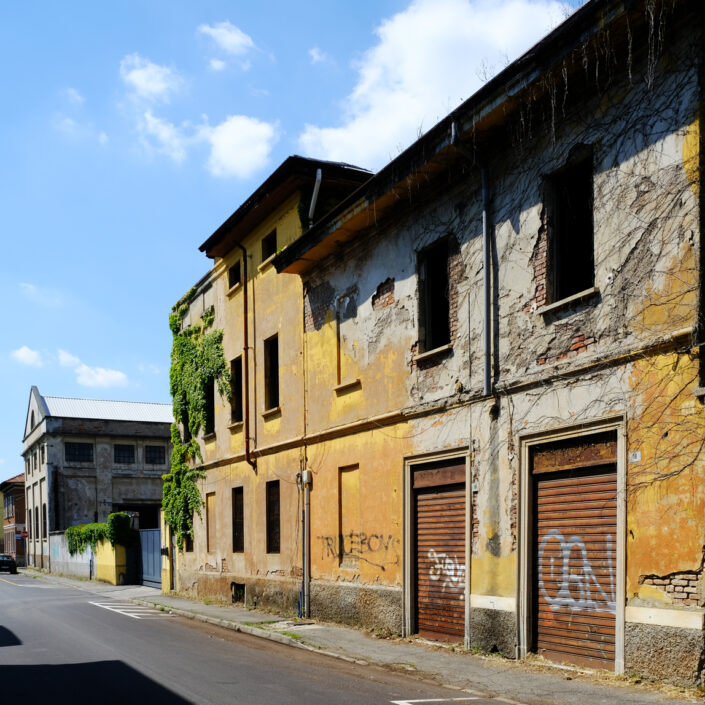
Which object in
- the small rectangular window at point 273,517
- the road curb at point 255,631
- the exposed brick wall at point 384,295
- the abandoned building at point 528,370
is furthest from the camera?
the small rectangular window at point 273,517

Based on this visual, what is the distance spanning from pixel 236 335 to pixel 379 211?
8.15 metres

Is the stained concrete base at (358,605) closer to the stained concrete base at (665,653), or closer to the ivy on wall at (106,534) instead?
the stained concrete base at (665,653)

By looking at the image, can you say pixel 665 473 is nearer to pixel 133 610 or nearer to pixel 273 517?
pixel 273 517

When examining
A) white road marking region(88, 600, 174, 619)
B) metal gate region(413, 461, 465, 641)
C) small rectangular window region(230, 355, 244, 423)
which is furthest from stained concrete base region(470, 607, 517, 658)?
small rectangular window region(230, 355, 244, 423)

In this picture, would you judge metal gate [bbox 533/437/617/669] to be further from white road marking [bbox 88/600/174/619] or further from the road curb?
white road marking [bbox 88/600/174/619]

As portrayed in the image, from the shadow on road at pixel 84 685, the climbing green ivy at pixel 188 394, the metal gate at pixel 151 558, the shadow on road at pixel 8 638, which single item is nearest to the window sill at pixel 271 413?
the climbing green ivy at pixel 188 394

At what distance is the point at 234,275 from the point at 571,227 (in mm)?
12874

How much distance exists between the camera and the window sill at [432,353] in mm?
12845

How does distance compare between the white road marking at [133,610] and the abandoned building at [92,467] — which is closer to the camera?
the white road marking at [133,610]

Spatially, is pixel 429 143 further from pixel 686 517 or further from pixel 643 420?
pixel 686 517

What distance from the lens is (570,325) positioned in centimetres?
1043

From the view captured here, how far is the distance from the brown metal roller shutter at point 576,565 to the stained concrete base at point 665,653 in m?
0.47

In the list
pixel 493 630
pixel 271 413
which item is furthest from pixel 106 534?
pixel 493 630

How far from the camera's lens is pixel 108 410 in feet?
191
